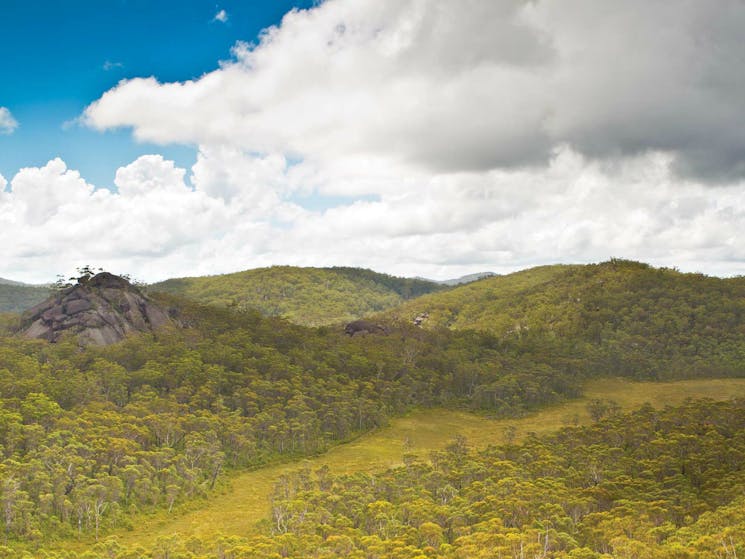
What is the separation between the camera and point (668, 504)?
182ft

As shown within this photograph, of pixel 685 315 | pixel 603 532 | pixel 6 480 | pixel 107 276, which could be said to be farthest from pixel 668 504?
pixel 685 315

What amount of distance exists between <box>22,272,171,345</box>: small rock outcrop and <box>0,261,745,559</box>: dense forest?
5.79 metres

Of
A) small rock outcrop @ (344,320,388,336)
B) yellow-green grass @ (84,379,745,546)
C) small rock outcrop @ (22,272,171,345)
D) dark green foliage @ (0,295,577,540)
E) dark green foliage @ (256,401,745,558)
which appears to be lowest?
yellow-green grass @ (84,379,745,546)

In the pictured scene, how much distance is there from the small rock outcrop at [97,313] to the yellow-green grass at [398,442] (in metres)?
57.8

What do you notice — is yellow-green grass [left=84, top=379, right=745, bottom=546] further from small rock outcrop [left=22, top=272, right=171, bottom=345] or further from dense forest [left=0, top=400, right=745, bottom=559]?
small rock outcrop [left=22, top=272, right=171, bottom=345]

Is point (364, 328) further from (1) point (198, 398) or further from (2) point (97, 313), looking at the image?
(1) point (198, 398)

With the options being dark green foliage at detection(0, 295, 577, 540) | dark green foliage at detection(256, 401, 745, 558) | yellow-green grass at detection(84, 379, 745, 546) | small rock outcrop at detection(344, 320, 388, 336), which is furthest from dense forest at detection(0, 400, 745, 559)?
small rock outcrop at detection(344, 320, 388, 336)

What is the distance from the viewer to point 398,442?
106188mm

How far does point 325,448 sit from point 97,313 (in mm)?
64590

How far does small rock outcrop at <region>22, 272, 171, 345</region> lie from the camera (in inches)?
4751

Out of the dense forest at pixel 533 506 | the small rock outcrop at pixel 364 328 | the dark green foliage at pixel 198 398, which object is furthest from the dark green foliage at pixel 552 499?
the small rock outcrop at pixel 364 328

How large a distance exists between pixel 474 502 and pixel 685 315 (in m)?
169

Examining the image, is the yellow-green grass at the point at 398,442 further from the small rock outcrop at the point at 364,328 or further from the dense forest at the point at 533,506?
the small rock outcrop at the point at 364,328

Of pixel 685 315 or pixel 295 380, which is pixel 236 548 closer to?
pixel 295 380
